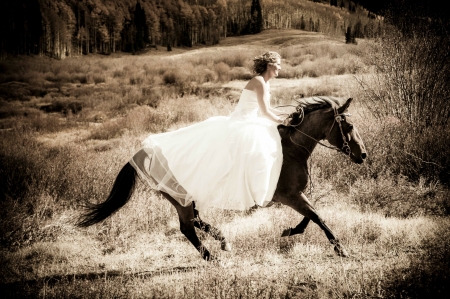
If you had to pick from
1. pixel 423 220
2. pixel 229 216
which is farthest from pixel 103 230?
pixel 423 220

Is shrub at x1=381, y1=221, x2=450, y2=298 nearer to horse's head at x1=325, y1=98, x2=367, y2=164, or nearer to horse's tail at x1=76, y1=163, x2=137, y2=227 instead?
horse's head at x1=325, y1=98, x2=367, y2=164

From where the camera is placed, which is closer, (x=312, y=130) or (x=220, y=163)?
(x=220, y=163)

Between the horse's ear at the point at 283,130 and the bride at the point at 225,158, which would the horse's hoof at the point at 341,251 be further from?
the horse's ear at the point at 283,130

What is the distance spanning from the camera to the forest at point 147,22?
39.3ft

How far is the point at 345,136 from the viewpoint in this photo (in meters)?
3.89

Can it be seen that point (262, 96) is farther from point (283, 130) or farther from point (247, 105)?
point (283, 130)

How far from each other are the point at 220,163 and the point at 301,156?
1.05m

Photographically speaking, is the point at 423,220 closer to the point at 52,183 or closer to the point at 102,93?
the point at 52,183

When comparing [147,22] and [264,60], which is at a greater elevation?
[147,22]

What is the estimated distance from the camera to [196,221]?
429 centimetres

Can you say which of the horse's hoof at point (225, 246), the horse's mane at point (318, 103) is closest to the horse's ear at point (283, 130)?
the horse's mane at point (318, 103)

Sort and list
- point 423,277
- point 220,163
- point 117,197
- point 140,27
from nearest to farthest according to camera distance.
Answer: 1. point 423,277
2. point 220,163
3. point 117,197
4. point 140,27

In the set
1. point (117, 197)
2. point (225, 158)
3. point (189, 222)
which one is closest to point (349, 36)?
point (225, 158)

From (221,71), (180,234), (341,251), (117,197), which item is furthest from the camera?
(221,71)
